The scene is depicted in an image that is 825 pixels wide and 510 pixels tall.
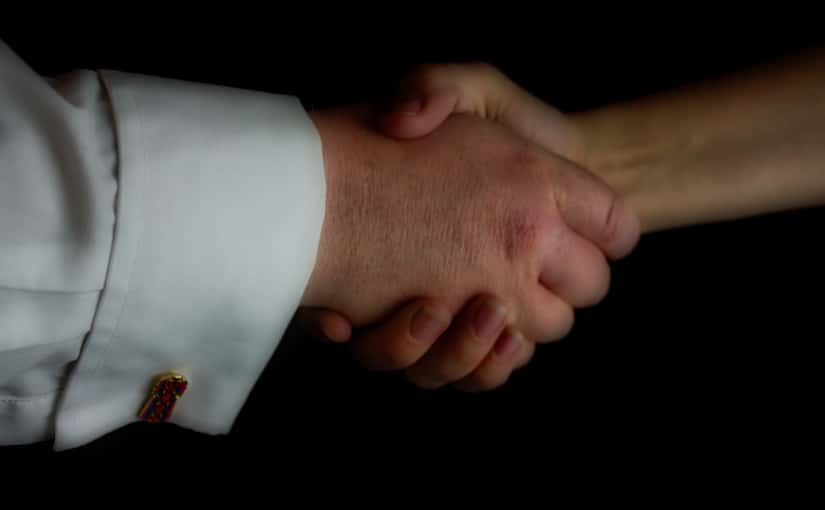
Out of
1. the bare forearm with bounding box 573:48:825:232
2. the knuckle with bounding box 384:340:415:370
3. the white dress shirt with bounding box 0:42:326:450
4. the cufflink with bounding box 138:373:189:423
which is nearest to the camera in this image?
the white dress shirt with bounding box 0:42:326:450

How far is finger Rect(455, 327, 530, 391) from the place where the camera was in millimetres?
854

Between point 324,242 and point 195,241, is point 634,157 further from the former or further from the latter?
point 195,241

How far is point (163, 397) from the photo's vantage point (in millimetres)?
730

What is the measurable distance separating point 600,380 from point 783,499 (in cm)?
24

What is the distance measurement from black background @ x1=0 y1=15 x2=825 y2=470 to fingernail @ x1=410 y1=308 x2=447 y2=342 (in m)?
0.19

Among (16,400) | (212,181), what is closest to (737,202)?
(212,181)

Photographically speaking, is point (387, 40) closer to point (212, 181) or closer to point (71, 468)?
point (212, 181)

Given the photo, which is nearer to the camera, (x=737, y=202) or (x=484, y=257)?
(x=484, y=257)

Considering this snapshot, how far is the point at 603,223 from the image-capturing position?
0.88m

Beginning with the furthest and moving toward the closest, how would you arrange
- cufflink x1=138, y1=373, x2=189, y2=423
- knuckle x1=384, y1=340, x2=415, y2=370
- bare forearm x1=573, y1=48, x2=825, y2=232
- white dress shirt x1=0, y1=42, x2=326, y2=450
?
bare forearm x1=573, y1=48, x2=825, y2=232 < knuckle x1=384, y1=340, x2=415, y2=370 < cufflink x1=138, y1=373, x2=189, y2=423 < white dress shirt x1=0, y1=42, x2=326, y2=450

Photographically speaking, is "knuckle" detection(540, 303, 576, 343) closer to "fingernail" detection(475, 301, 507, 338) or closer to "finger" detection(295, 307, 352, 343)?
"fingernail" detection(475, 301, 507, 338)

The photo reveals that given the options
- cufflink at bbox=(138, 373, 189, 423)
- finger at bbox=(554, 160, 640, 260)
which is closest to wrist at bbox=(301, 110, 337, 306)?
cufflink at bbox=(138, 373, 189, 423)

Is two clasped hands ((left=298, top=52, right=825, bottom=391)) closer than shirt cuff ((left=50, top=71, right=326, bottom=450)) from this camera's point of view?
No

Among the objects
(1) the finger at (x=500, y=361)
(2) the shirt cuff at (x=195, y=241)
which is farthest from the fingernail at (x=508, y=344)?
(2) the shirt cuff at (x=195, y=241)
